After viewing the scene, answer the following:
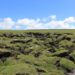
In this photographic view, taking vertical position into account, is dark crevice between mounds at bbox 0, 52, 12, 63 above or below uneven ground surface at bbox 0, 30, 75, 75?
above

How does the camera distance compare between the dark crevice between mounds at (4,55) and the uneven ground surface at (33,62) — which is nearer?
the uneven ground surface at (33,62)

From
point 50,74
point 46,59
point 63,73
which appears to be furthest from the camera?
point 46,59

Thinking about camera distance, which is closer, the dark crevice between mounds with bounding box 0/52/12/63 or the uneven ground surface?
the uneven ground surface

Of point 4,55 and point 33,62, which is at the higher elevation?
point 4,55

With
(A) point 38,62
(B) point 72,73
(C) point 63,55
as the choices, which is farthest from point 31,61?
(C) point 63,55

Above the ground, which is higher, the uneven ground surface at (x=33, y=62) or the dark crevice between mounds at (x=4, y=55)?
the dark crevice between mounds at (x=4, y=55)

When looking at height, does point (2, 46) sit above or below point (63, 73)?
above

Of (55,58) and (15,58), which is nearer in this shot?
(15,58)

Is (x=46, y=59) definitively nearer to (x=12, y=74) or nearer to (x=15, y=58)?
(x=15, y=58)

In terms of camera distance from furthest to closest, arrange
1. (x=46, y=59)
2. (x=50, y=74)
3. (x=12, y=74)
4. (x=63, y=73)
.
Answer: (x=46, y=59)
(x=63, y=73)
(x=50, y=74)
(x=12, y=74)

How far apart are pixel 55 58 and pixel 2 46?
512 inches

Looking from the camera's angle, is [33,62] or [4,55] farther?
[4,55]

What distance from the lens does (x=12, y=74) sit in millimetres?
44531

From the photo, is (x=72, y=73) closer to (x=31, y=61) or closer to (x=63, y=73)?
(x=63, y=73)
